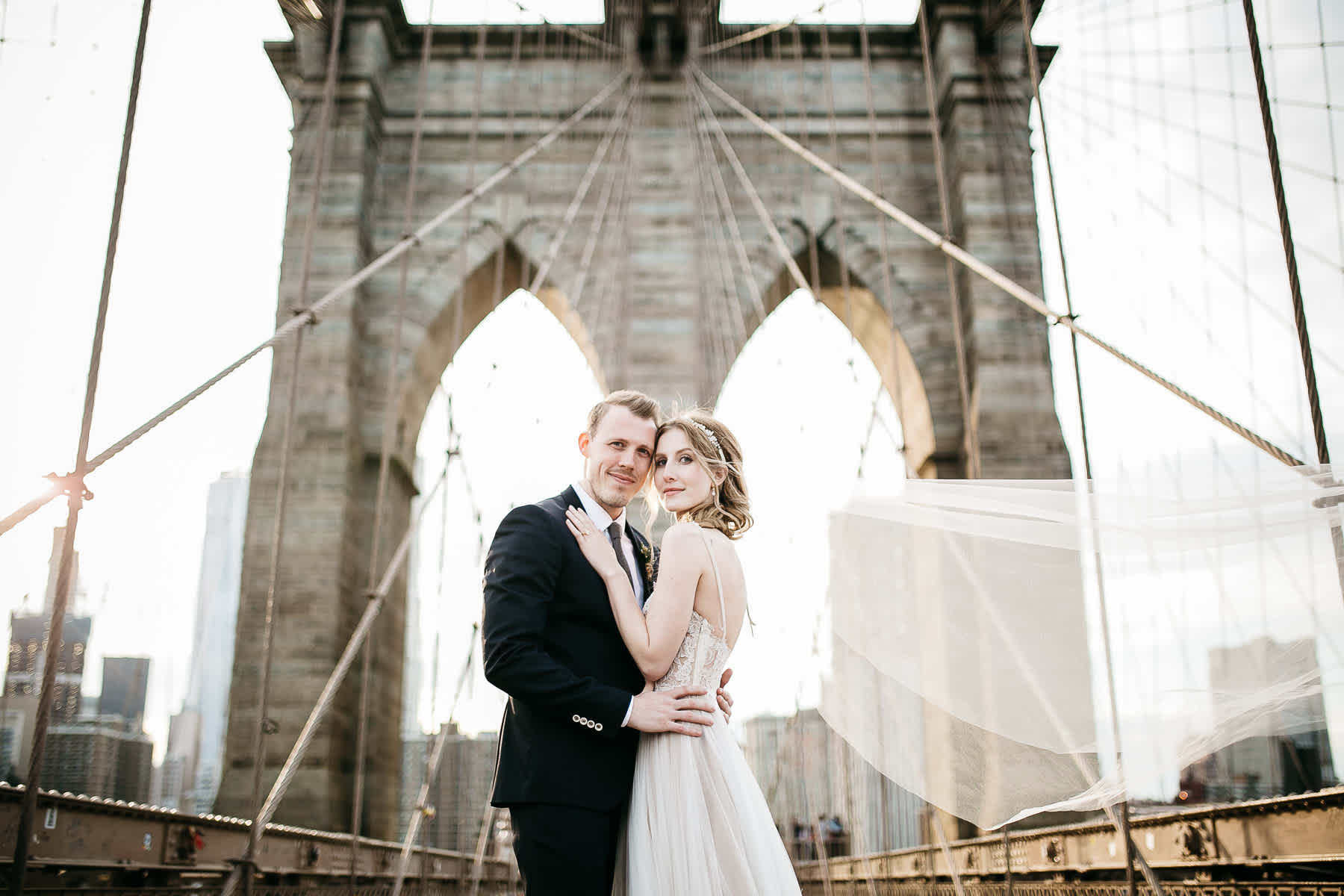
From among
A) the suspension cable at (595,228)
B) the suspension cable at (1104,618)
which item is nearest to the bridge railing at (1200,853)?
the suspension cable at (1104,618)

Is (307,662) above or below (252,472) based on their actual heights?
below

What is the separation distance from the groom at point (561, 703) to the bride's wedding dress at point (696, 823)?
0.03 m

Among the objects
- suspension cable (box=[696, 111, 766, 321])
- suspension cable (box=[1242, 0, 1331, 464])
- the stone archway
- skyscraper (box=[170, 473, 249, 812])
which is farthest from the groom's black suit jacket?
skyscraper (box=[170, 473, 249, 812])

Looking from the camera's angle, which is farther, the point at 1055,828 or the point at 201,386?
the point at 1055,828

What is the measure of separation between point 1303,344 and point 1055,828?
2.39 meters

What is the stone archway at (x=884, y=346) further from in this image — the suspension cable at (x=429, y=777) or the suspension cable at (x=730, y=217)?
the suspension cable at (x=429, y=777)

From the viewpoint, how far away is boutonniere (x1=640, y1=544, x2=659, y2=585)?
171 cm

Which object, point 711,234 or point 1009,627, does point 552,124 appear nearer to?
point 711,234

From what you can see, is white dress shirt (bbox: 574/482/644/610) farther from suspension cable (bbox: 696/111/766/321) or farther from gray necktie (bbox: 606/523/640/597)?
suspension cable (bbox: 696/111/766/321)

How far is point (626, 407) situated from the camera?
1.66 m

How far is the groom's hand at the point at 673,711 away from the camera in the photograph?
146 centimetres

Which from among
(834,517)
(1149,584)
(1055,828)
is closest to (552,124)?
(1055,828)

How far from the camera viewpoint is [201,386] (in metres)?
2.28

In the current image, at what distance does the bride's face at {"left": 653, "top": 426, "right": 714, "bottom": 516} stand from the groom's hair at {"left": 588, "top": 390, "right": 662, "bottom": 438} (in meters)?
0.05
